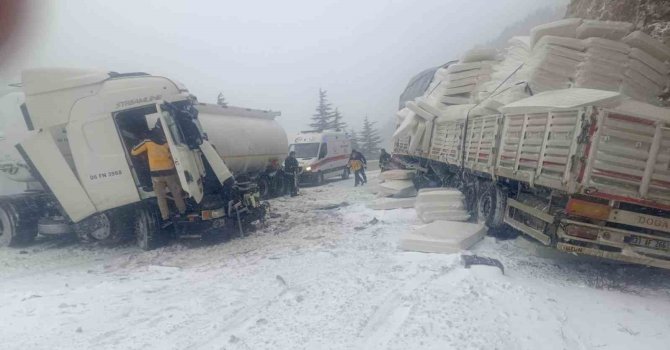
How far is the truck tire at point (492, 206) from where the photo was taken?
770cm

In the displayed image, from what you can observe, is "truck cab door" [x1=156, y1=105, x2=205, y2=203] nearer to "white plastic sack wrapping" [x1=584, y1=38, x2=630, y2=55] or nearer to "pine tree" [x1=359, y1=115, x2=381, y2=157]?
"white plastic sack wrapping" [x1=584, y1=38, x2=630, y2=55]

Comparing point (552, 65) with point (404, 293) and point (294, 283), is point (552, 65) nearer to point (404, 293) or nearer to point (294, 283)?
point (404, 293)

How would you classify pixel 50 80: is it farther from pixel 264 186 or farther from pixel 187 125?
pixel 264 186

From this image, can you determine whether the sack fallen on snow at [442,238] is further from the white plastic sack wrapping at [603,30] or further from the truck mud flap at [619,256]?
the white plastic sack wrapping at [603,30]

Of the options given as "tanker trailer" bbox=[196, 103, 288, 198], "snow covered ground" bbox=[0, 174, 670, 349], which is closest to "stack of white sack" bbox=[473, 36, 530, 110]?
"snow covered ground" bbox=[0, 174, 670, 349]

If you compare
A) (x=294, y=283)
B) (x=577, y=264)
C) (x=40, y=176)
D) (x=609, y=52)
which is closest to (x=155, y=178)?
(x=40, y=176)

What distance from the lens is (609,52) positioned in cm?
761

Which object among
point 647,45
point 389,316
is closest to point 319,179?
point 647,45

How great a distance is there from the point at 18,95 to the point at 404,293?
8.85 meters

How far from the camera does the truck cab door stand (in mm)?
7277

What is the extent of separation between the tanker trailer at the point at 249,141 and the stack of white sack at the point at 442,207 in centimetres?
532

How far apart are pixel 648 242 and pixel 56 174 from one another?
8.95 m

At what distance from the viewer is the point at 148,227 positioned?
7676 millimetres

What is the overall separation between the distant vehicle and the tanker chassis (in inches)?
462
